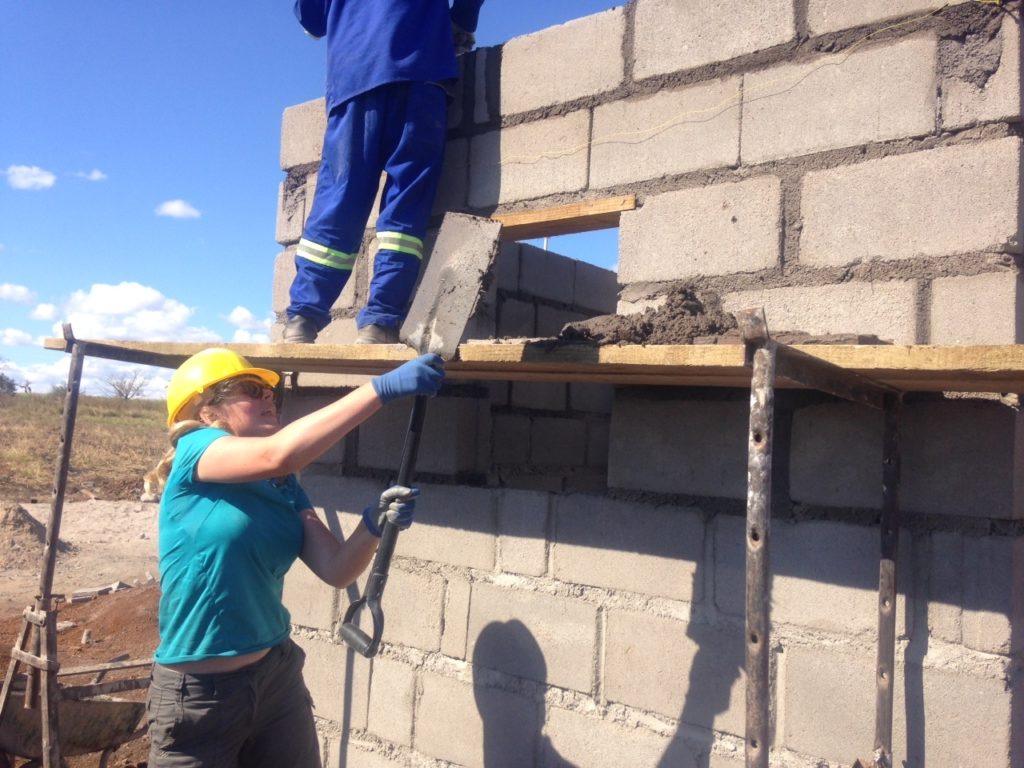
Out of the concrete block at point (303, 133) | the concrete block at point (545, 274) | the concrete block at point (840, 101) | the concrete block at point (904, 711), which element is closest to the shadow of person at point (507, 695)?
the concrete block at point (904, 711)

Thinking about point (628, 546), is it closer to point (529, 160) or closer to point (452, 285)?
point (452, 285)

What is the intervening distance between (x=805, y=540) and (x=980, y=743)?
0.64 metres

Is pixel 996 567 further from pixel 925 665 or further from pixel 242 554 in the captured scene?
pixel 242 554

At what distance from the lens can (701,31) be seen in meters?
2.80

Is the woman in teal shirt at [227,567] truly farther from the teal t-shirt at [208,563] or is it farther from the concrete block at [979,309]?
the concrete block at [979,309]

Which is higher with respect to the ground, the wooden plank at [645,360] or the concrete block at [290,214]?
the concrete block at [290,214]

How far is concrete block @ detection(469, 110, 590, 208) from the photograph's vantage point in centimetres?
307

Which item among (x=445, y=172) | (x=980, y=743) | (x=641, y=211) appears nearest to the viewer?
(x=980, y=743)

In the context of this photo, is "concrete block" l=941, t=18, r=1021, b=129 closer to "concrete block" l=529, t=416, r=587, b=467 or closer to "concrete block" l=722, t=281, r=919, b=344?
"concrete block" l=722, t=281, r=919, b=344

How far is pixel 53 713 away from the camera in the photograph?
10.5ft

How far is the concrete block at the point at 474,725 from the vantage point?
9.74ft

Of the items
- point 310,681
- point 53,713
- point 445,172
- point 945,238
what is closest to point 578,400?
point 445,172

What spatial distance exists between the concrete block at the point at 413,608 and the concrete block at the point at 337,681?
0.23 m

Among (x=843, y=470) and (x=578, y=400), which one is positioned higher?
(x=578, y=400)
